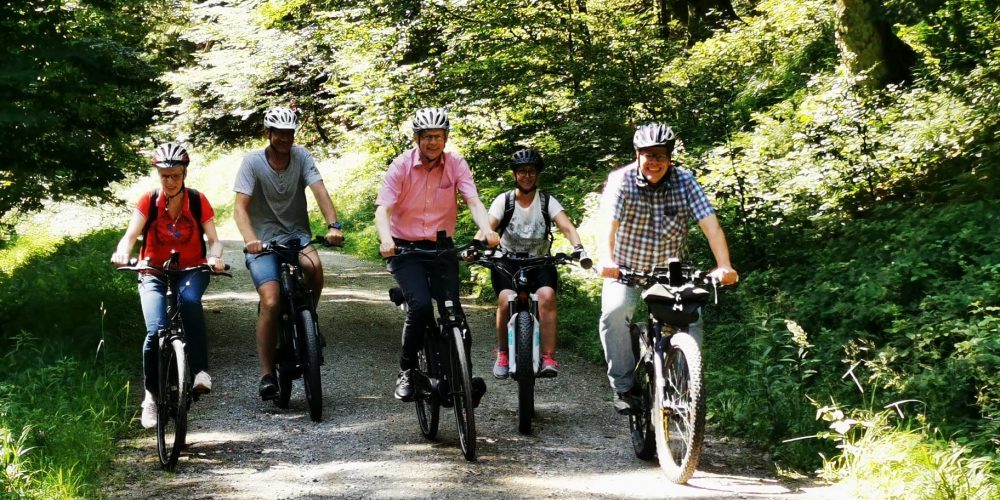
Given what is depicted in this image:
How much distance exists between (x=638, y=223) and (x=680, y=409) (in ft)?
4.09

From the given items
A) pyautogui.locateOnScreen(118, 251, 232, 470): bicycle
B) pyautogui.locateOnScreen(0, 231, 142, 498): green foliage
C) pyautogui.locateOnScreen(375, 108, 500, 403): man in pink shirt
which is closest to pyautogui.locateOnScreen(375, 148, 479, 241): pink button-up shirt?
pyautogui.locateOnScreen(375, 108, 500, 403): man in pink shirt

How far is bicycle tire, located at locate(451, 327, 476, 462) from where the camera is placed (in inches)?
234

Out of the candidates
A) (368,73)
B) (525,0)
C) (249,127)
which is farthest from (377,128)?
(249,127)

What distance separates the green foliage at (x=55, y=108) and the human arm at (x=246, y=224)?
76.7 inches

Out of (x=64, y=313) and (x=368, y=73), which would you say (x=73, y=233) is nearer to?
(x=368, y=73)

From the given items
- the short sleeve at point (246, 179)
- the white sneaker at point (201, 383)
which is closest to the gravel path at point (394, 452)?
the white sneaker at point (201, 383)

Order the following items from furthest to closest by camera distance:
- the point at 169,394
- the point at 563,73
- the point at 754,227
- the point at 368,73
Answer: the point at 368,73 < the point at 563,73 < the point at 754,227 < the point at 169,394

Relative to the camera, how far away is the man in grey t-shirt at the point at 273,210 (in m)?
7.10

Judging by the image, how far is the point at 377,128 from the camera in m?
15.8

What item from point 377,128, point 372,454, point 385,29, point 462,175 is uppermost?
point 385,29

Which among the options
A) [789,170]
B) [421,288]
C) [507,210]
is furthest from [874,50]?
[421,288]

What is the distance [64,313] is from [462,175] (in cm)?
525

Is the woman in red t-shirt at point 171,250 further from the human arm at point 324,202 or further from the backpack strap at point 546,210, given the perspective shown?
the backpack strap at point 546,210

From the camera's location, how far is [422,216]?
269 inches
